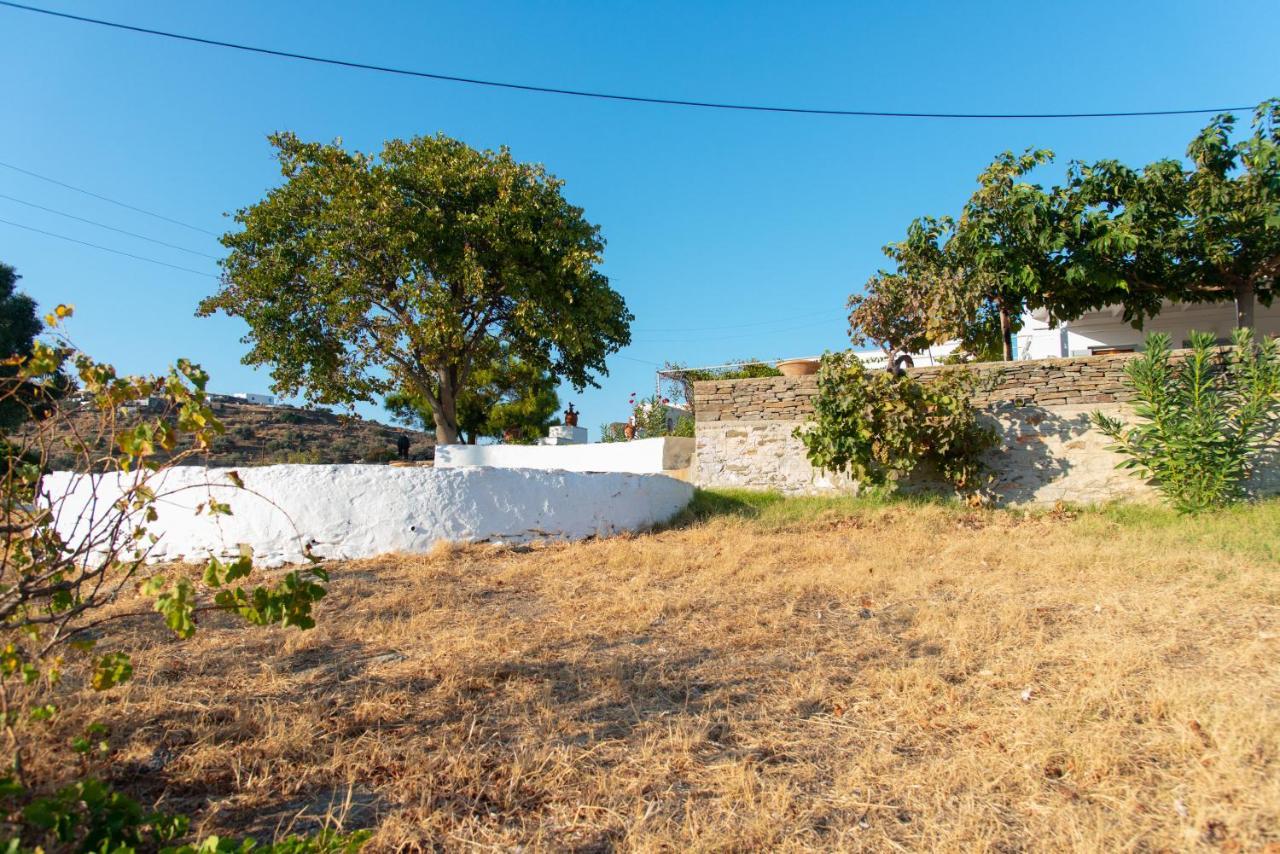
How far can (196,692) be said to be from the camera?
3.65 meters

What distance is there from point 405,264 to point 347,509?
623cm

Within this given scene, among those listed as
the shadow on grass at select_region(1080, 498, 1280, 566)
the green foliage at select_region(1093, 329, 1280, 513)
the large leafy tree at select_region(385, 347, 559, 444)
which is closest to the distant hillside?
the large leafy tree at select_region(385, 347, 559, 444)

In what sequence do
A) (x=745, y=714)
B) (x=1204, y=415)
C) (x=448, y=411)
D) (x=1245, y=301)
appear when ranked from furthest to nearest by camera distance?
(x=448, y=411) → (x=1245, y=301) → (x=1204, y=415) → (x=745, y=714)

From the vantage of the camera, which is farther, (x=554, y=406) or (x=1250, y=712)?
(x=554, y=406)

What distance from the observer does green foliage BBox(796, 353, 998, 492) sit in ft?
33.5

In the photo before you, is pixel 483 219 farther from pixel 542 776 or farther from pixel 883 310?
pixel 542 776

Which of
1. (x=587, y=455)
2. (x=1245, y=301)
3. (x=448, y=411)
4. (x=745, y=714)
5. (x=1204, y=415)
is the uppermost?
(x=1245, y=301)

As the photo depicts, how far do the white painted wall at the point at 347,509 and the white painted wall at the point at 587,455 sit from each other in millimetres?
4667

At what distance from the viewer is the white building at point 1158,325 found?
13.5 meters

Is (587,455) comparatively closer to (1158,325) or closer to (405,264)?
(405,264)

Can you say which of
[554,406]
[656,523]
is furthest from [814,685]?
[554,406]

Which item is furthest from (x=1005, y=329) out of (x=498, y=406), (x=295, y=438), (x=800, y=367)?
(x=295, y=438)

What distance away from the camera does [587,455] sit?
46.1 feet

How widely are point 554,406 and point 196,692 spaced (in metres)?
20.1
